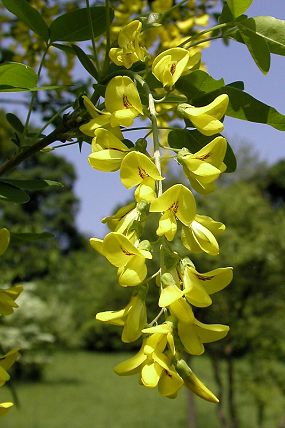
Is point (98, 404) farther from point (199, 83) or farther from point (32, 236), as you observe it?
point (199, 83)

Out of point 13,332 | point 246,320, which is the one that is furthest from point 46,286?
point 246,320

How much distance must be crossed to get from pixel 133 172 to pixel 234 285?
5.99 metres

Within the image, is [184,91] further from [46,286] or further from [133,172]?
[46,286]

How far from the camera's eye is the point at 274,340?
21.4ft

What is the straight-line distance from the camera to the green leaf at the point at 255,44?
2.15ft

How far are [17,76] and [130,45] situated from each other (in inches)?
4.8

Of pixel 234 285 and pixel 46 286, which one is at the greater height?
pixel 234 285

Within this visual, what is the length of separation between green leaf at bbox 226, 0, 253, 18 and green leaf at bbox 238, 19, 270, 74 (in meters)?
0.02

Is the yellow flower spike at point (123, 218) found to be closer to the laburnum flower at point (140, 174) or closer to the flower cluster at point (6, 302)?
the laburnum flower at point (140, 174)

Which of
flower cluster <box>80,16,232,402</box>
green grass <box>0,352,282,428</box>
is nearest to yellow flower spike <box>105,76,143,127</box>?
flower cluster <box>80,16,232,402</box>

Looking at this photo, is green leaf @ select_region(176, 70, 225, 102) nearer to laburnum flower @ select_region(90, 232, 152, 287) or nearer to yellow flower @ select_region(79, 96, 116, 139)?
yellow flower @ select_region(79, 96, 116, 139)

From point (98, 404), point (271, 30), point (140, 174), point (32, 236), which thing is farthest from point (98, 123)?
point (98, 404)

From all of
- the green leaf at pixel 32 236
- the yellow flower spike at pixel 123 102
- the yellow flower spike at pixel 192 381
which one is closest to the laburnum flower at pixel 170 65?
the yellow flower spike at pixel 123 102

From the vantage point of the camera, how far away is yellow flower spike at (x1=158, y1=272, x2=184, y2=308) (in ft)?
1.51
